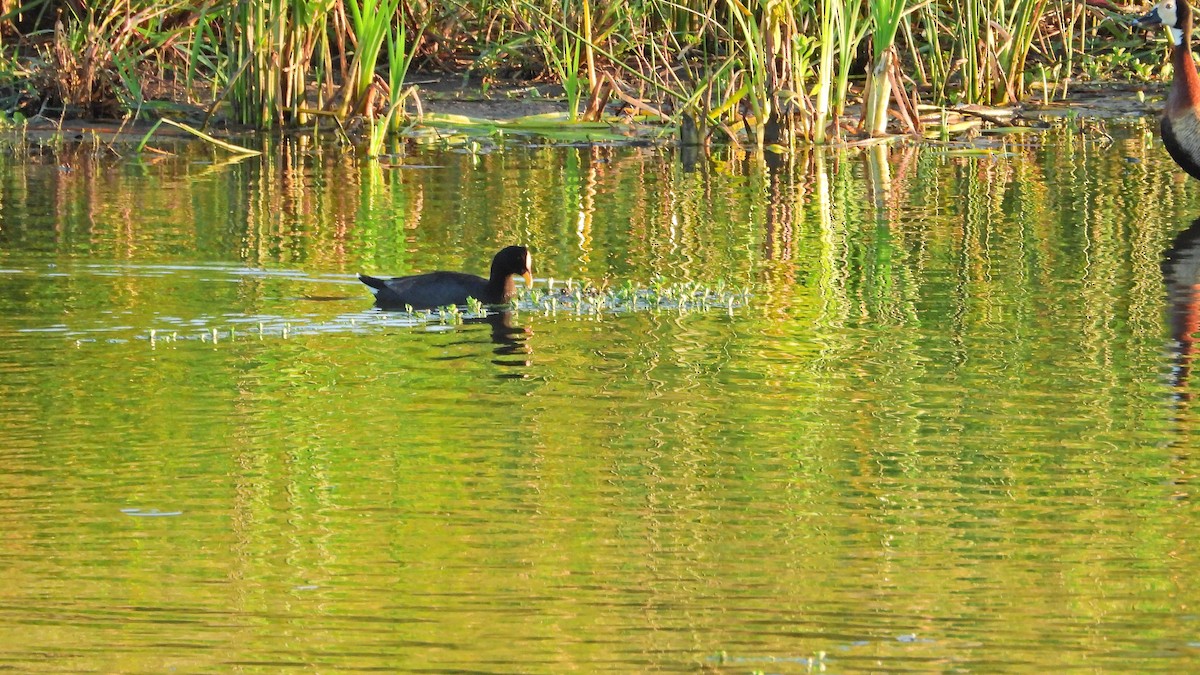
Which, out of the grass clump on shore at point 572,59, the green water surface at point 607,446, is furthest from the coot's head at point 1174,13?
the green water surface at point 607,446

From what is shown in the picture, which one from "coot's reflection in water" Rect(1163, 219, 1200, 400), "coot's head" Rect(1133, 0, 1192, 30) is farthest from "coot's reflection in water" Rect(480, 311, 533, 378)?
"coot's head" Rect(1133, 0, 1192, 30)

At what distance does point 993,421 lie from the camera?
20.9 feet

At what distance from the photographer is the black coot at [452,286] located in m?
8.58

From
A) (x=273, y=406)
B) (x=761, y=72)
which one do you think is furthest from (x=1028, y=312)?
(x=761, y=72)

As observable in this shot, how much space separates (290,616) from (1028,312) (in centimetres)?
458

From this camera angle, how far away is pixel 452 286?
28.2ft

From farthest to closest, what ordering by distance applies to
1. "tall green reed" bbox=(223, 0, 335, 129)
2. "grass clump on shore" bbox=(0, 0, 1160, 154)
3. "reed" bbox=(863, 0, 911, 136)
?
"tall green reed" bbox=(223, 0, 335, 129) < "grass clump on shore" bbox=(0, 0, 1160, 154) < "reed" bbox=(863, 0, 911, 136)

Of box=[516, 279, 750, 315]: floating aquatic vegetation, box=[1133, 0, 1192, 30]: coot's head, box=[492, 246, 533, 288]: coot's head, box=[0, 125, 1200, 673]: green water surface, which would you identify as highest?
box=[1133, 0, 1192, 30]: coot's head

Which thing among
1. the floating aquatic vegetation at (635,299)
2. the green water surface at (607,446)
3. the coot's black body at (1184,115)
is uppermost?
the coot's black body at (1184,115)

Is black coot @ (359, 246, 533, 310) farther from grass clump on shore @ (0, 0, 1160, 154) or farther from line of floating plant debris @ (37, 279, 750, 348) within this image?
grass clump on shore @ (0, 0, 1160, 154)

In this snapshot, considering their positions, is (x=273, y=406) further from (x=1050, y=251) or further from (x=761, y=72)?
(x=761, y=72)

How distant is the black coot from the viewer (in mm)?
8578

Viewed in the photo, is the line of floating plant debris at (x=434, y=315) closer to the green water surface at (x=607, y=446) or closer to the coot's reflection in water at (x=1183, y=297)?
the green water surface at (x=607, y=446)

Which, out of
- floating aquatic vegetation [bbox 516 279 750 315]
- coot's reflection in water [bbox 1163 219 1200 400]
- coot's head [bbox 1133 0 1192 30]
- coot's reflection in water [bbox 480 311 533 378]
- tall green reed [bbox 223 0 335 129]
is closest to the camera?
coot's reflection in water [bbox 1163 219 1200 400]
